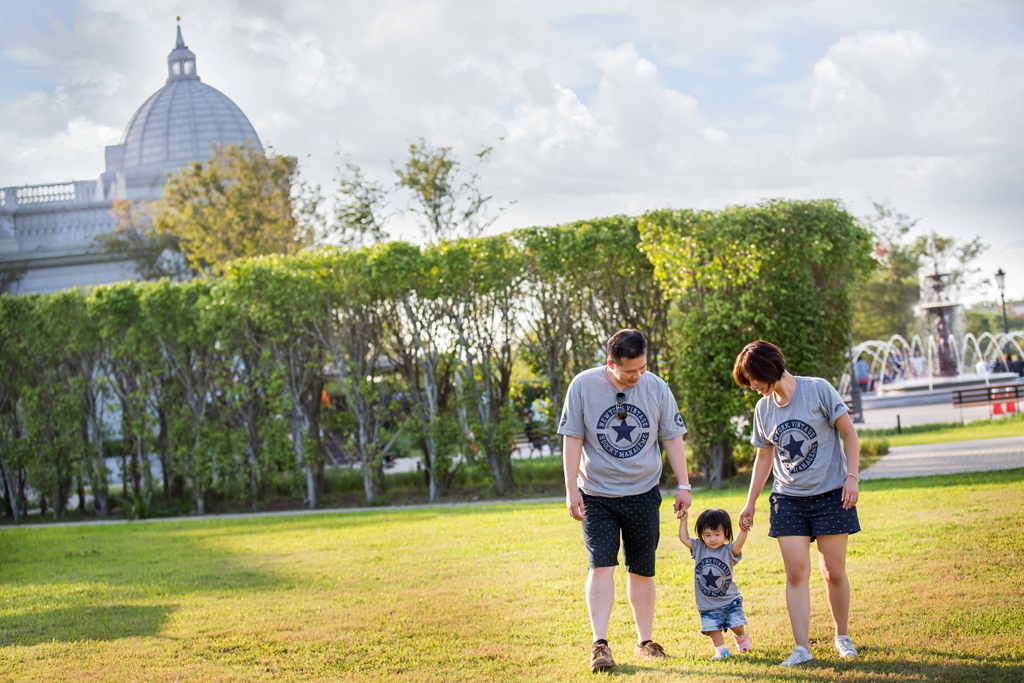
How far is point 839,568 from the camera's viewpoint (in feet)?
16.9

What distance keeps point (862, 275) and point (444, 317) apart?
639 cm

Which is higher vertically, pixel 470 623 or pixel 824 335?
pixel 824 335

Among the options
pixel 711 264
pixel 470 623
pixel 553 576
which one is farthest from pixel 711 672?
pixel 711 264

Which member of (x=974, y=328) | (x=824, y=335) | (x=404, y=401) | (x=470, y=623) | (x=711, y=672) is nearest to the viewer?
(x=711, y=672)

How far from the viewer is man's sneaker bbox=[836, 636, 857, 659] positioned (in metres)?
5.09

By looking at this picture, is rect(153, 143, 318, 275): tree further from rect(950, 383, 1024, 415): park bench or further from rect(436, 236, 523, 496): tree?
rect(950, 383, 1024, 415): park bench

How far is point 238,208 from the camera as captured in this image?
3144 cm

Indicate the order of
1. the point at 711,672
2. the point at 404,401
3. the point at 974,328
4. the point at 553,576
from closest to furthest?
the point at 711,672, the point at 553,576, the point at 404,401, the point at 974,328

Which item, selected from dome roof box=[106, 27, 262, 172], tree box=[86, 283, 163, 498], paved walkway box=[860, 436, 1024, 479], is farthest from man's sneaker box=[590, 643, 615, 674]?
dome roof box=[106, 27, 262, 172]

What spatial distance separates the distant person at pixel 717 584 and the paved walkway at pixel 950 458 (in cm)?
849

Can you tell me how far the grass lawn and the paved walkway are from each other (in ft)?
3.91

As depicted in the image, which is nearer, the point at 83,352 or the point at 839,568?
the point at 839,568

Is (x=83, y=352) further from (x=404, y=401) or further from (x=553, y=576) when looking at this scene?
(x=553, y=576)

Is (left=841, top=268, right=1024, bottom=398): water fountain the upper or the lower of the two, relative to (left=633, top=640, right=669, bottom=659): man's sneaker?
upper
